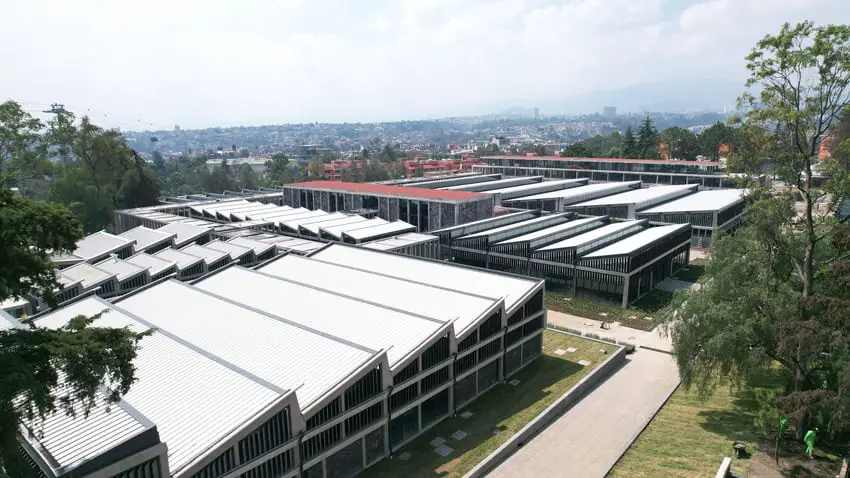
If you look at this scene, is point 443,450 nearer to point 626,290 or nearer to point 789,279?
point 789,279

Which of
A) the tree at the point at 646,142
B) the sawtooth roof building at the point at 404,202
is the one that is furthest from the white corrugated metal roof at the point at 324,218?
the tree at the point at 646,142

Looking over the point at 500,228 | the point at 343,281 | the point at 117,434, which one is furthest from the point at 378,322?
the point at 500,228

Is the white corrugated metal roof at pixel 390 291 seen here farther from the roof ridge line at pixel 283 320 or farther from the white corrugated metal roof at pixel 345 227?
the white corrugated metal roof at pixel 345 227

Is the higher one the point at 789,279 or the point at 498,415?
the point at 789,279

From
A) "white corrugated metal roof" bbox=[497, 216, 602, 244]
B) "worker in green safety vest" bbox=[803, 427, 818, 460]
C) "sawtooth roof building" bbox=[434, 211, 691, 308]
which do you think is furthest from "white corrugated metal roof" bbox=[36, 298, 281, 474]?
"white corrugated metal roof" bbox=[497, 216, 602, 244]

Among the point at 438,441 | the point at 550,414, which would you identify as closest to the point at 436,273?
the point at 550,414

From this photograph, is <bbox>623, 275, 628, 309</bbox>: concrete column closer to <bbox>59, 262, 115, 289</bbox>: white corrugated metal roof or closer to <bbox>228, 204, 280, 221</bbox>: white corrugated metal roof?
<bbox>59, 262, 115, 289</bbox>: white corrugated metal roof

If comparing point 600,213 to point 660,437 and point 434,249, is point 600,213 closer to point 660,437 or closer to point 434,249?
point 434,249
